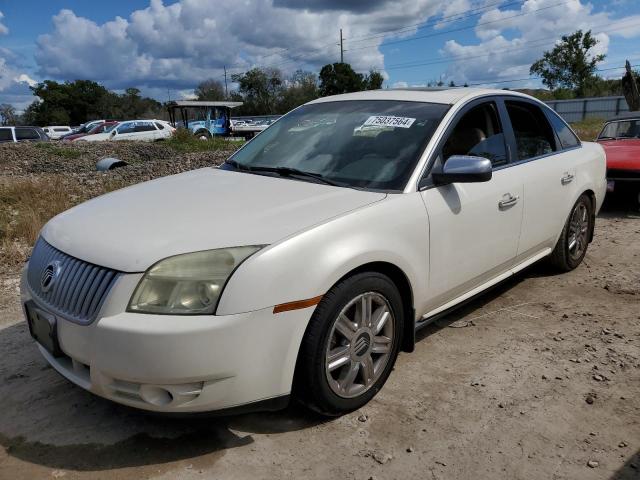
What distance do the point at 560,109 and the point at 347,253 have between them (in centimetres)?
4212

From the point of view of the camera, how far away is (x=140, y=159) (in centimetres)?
1486

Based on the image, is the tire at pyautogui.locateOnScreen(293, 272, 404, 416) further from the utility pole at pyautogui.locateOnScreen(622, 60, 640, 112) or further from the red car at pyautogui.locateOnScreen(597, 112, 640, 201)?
the utility pole at pyautogui.locateOnScreen(622, 60, 640, 112)

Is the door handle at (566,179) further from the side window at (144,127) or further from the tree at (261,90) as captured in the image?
the tree at (261,90)

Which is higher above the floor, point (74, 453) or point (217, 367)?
point (217, 367)

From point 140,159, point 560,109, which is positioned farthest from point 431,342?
point 560,109

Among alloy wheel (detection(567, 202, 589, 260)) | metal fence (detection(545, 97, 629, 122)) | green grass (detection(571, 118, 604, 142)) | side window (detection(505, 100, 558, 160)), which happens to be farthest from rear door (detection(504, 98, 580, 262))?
metal fence (detection(545, 97, 629, 122))

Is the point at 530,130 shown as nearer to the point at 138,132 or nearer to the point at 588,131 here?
the point at 588,131

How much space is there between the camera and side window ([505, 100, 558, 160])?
4062 millimetres

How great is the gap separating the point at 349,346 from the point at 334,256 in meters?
0.50

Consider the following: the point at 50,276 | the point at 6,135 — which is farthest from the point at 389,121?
the point at 6,135

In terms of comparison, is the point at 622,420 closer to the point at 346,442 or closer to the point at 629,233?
the point at 346,442

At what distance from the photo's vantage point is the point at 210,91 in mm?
81062

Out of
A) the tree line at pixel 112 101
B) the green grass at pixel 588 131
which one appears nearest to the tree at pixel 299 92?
the tree line at pixel 112 101

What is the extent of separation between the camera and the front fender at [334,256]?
228 centimetres
